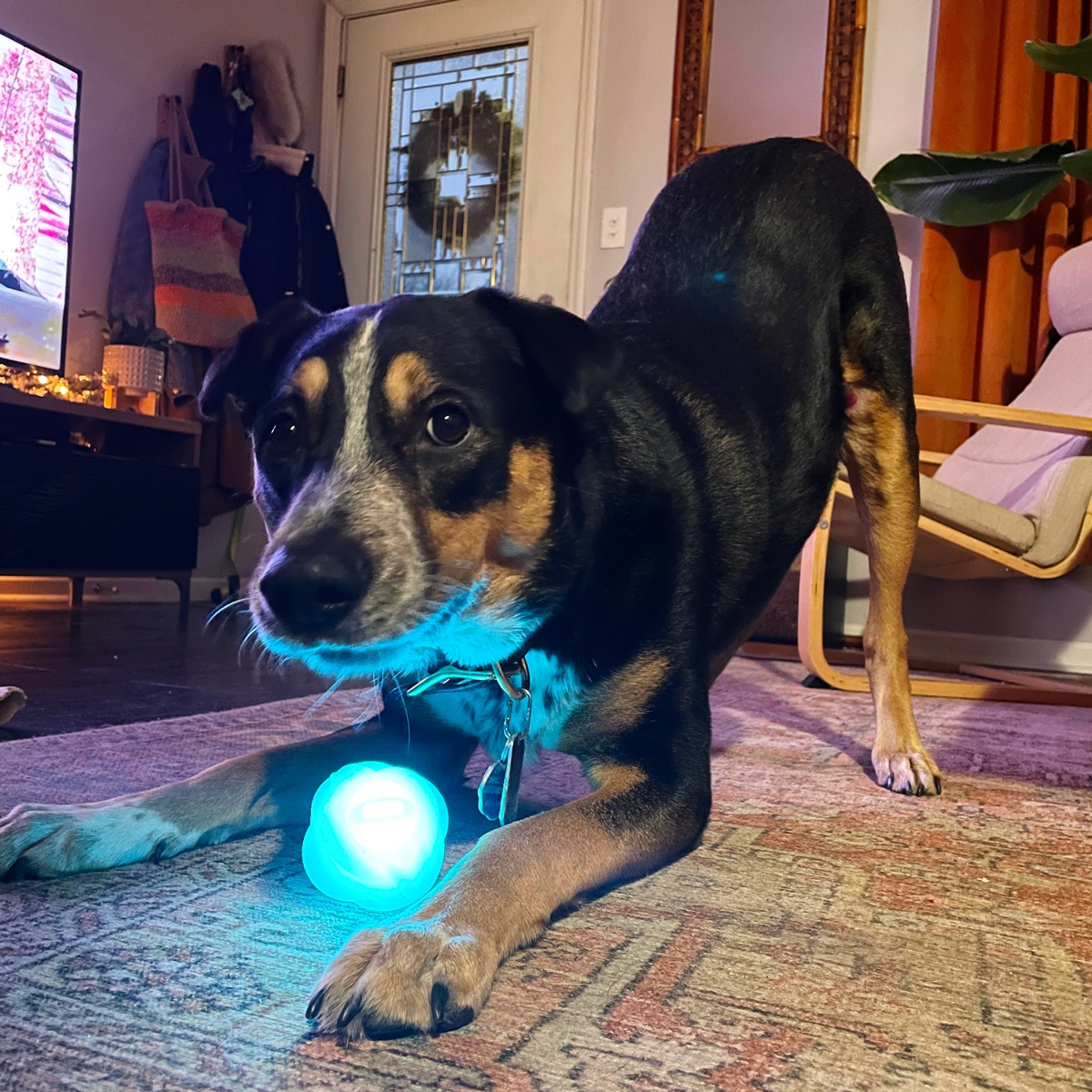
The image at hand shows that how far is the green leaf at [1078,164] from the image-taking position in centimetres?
359

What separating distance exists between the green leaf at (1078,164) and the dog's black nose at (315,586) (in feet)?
11.9

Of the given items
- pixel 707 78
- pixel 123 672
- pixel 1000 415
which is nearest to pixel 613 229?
pixel 707 78

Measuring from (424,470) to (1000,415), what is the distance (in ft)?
7.64

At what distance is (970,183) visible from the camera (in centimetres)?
394

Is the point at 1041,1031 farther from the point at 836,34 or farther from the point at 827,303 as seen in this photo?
the point at 836,34

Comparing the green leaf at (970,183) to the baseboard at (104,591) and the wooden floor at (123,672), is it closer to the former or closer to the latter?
the wooden floor at (123,672)

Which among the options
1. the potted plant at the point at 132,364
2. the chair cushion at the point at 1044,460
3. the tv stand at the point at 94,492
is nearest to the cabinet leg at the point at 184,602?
the tv stand at the point at 94,492

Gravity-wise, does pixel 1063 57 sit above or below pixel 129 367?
above

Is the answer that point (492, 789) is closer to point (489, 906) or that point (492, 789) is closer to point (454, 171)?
point (489, 906)

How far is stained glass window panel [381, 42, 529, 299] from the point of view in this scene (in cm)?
552

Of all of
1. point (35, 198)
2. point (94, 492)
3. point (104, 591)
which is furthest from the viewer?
point (104, 591)

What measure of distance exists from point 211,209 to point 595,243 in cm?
197

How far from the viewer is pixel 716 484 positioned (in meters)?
1.54

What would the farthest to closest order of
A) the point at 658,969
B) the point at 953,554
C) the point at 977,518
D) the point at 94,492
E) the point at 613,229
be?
1. the point at 613,229
2. the point at 94,492
3. the point at 953,554
4. the point at 977,518
5. the point at 658,969
